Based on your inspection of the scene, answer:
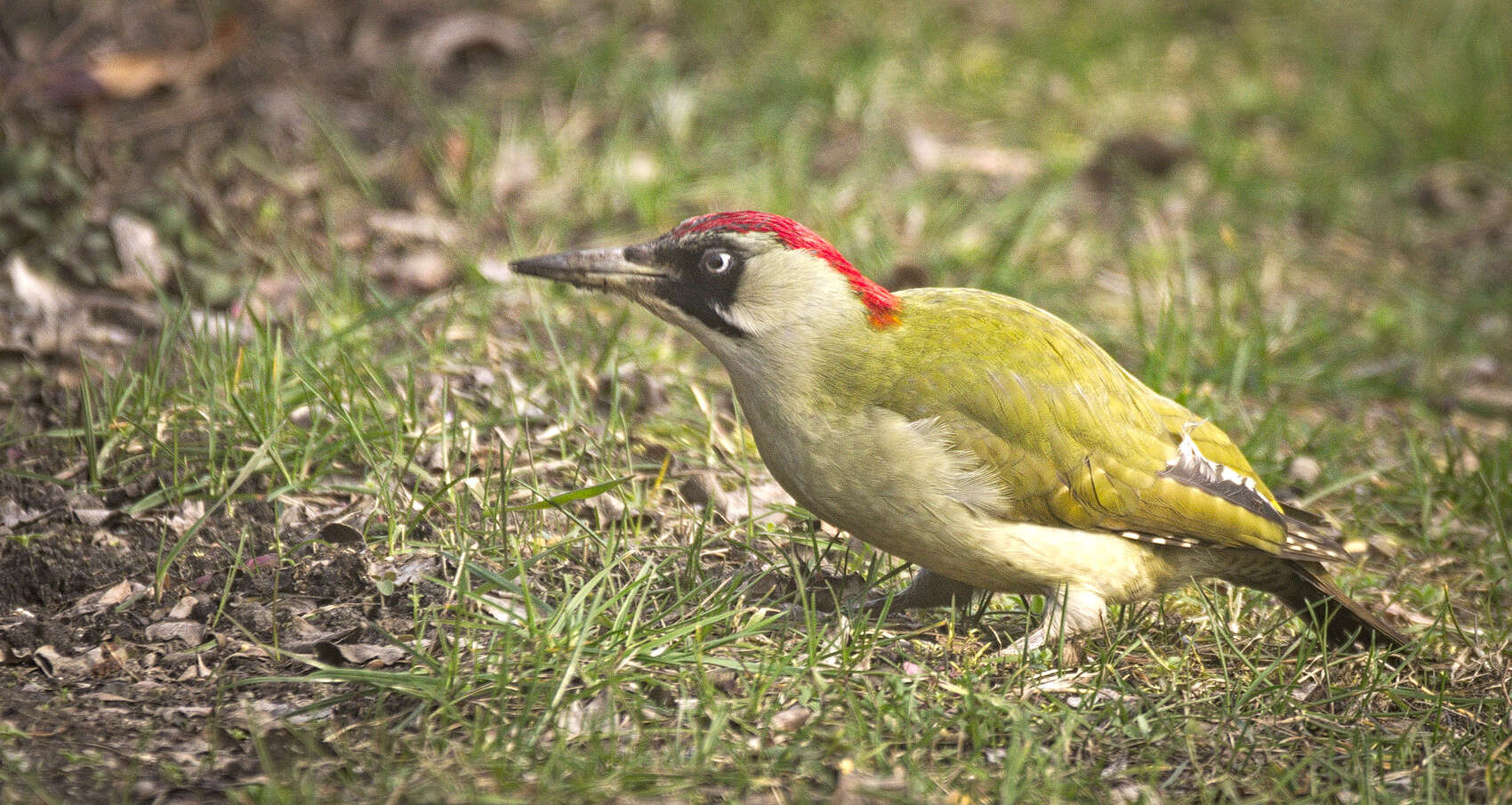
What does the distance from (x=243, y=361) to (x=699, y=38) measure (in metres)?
3.46

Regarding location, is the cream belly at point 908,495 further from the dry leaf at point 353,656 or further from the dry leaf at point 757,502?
the dry leaf at point 353,656

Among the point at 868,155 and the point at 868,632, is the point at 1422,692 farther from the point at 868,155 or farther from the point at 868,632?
the point at 868,155

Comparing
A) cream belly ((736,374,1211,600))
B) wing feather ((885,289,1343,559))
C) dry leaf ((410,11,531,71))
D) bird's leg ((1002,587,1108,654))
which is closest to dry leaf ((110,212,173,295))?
dry leaf ((410,11,531,71))

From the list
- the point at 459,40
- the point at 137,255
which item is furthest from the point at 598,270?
the point at 459,40

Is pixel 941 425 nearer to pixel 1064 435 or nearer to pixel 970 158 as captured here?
pixel 1064 435

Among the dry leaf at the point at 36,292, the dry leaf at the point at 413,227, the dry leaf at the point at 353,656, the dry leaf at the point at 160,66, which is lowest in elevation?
the dry leaf at the point at 353,656

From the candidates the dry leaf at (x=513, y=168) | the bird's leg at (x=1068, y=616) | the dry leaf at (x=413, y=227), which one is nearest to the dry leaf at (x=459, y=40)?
the dry leaf at (x=513, y=168)

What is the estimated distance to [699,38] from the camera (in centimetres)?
690

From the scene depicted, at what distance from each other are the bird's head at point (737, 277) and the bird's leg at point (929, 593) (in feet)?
2.28

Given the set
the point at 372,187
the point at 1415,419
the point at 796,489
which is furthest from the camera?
the point at 372,187

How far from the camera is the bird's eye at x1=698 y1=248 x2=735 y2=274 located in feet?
10.8

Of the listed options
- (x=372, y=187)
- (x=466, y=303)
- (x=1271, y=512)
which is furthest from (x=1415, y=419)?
(x=372, y=187)

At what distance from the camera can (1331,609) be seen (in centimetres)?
361

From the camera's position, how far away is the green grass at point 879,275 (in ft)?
9.64
